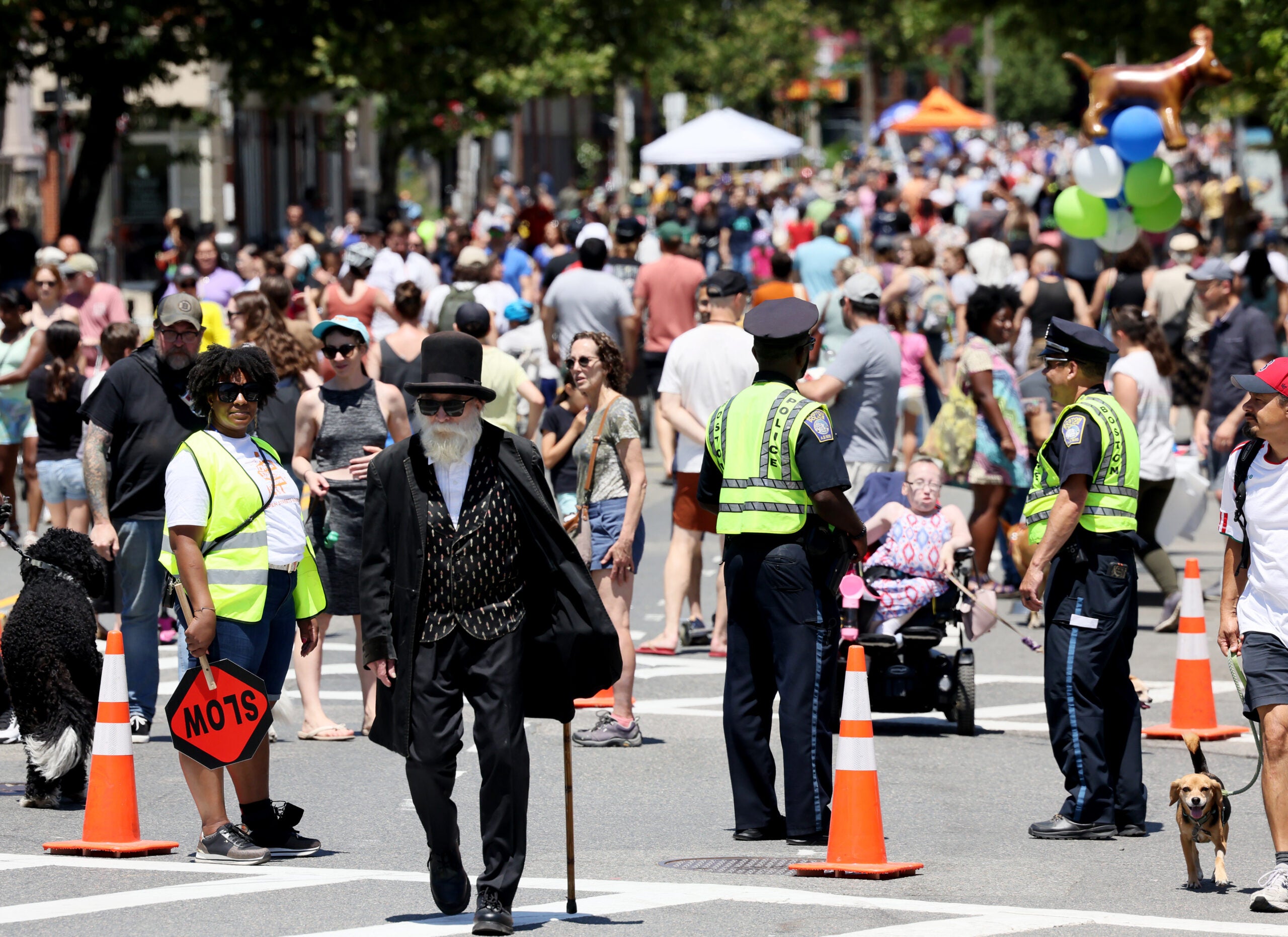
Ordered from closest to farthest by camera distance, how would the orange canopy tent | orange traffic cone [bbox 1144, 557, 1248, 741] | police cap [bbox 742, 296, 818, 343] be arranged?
police cap [bbox 742, 296, 818, 343] < orange traffic cone [bbox 1144, 557, 1248, 741] < the orange canopy tent

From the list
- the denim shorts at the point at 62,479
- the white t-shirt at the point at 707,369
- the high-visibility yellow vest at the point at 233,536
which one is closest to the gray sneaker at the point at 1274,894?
the high-visibility yellow vest at the point at 233,536

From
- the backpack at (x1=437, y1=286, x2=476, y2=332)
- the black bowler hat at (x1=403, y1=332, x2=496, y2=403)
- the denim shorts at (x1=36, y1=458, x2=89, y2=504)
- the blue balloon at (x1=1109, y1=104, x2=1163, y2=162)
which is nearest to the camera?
the black bowler hat at (x1=403, y1=332, x2=496, y2=403)

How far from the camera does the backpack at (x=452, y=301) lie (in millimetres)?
14622

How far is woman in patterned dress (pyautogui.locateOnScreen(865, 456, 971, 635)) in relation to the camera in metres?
→ 10.0

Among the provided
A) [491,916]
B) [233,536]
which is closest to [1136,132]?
[233,536]

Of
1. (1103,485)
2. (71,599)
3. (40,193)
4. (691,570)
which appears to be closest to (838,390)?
(691,570)

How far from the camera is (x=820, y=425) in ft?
25.1

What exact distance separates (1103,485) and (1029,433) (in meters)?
5.30

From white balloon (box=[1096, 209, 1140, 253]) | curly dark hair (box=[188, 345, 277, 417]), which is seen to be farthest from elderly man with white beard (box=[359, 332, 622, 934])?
white balloon (box=[1096, 209, 1140, 253])

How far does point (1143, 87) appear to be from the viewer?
1602 cm

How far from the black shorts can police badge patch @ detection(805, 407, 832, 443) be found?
5.25 feet

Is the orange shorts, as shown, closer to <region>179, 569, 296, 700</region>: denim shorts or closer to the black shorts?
<region>179, 569, 296, 700</region>: denim shorts

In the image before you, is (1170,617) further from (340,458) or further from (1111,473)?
(340,458)

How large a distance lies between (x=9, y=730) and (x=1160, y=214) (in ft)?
33.7
